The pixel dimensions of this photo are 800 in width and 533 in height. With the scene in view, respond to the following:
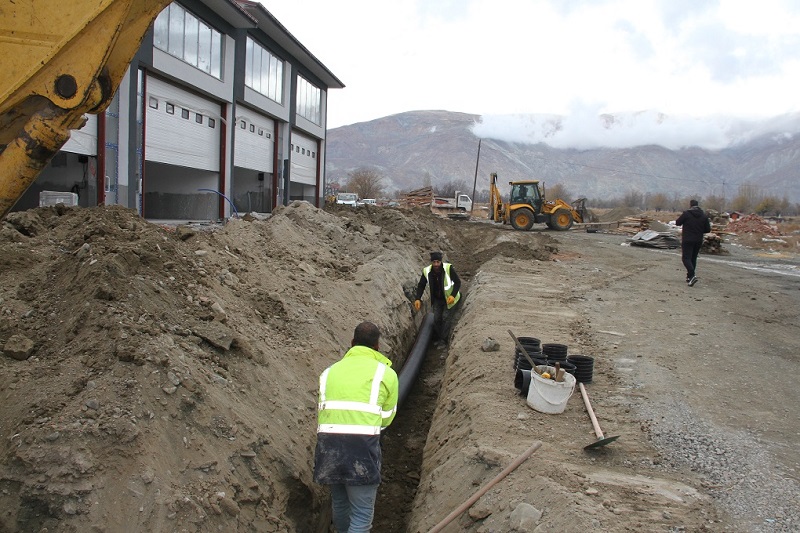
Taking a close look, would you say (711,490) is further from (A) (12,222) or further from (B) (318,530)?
(A) (12,222)

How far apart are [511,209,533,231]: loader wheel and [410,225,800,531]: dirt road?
19960 mm

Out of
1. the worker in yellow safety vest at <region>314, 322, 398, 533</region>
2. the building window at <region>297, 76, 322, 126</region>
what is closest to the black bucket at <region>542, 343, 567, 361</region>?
the worker in yellow safety vest at <region>314, 322, 398, 533</region>

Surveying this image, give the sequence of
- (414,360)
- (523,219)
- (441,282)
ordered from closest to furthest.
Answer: (414,360), (441,282), (523,219)

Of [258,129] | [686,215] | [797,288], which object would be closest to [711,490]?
[686,215]

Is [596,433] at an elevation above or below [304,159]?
below

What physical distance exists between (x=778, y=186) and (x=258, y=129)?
212 meters

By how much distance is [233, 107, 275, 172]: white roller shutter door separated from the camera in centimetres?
2702

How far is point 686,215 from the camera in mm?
12648

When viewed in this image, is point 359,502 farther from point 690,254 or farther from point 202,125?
point 202,125

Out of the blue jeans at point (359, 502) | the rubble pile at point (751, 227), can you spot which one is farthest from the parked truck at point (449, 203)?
the blue jeans at point (359, 502)

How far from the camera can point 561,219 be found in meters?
32.0

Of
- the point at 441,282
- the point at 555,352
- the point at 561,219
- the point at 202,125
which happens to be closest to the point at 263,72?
the point at 202,125

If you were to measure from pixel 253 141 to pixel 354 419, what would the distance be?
86.3 ft

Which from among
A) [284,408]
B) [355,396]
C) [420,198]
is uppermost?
[420,198]
